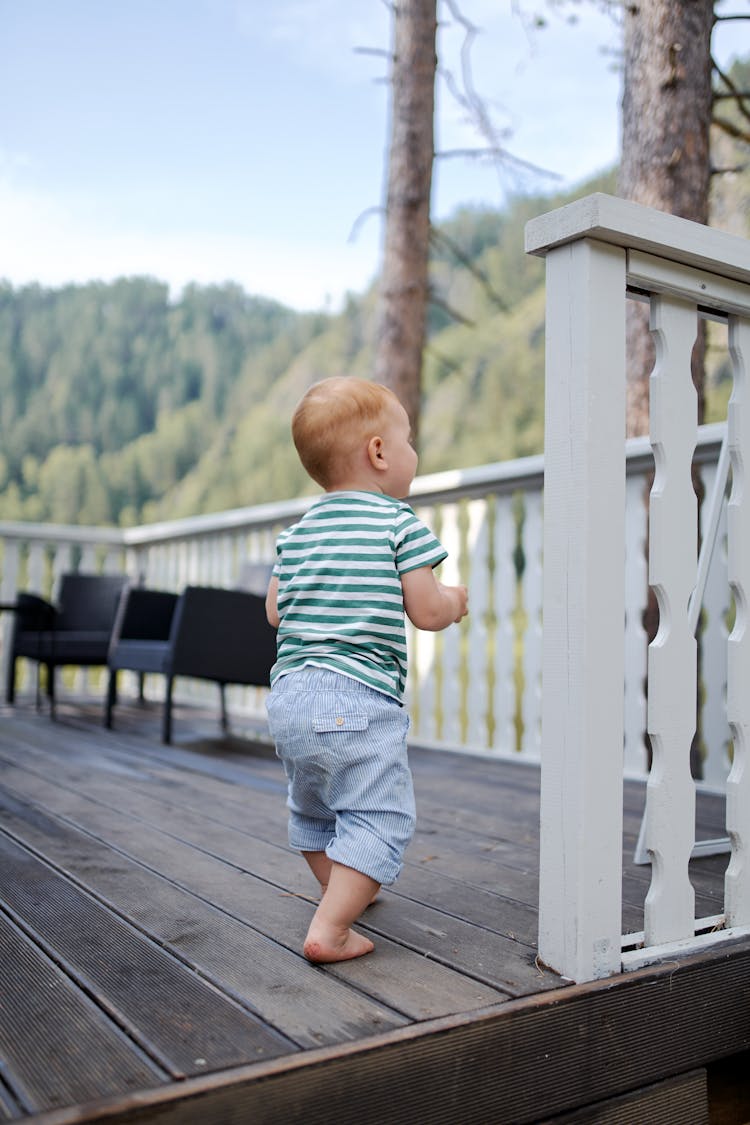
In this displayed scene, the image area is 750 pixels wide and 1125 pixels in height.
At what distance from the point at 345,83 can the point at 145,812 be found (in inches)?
1138

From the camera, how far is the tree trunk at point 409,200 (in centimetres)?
552

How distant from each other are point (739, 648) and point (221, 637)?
2635 mm

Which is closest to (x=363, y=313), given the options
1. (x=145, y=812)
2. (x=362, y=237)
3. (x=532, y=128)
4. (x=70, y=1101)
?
(x=532, y=128)

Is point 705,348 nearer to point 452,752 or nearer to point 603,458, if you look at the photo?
point 452,752

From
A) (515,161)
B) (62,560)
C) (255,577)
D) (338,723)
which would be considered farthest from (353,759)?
(515,161)

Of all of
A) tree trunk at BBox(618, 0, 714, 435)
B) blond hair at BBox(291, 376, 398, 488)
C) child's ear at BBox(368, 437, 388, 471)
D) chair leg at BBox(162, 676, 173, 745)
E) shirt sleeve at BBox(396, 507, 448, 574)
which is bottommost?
chair leg at BBox(162, 676, 173, 745)

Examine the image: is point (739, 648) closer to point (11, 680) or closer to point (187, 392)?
point (11, 680)

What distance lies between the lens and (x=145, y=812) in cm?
250

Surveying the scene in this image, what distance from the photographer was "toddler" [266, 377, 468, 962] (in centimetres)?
145

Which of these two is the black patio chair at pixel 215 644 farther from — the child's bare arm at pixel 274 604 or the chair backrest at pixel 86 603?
the child's bare arm at pixel 274 604

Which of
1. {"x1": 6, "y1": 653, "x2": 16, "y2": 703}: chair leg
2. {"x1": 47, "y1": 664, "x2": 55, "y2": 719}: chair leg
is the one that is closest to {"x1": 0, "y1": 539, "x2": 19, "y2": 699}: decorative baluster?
{"x1": 6, "y1": 653, "x2": 16, "y2": 703}: chair leg

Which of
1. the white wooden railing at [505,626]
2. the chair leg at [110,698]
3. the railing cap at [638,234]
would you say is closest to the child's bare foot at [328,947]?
the railing cap at [638,234]

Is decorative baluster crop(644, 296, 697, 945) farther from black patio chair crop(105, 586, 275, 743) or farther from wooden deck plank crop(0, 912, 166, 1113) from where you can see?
black patio chair crop(105, 586, 275, 743)

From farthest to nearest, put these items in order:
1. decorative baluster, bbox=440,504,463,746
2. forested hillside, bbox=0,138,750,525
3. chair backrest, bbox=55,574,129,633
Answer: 1. forested hillside, bbox=0,138,750,525
2. chair backrest, bbox=55,574,129,633
3. decorative baluster, bbox=440,504,463,746
